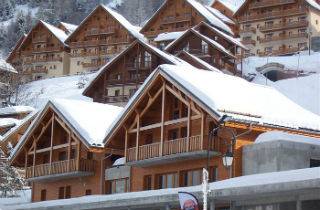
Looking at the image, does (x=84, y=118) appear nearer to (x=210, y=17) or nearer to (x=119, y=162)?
(x=119, y=162)

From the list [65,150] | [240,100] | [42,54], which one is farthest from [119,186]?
[42,54]

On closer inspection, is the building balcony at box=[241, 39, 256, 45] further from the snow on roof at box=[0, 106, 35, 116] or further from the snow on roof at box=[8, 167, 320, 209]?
the snow on roof at box=[8, 167, 320, 209]

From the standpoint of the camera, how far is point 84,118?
114 ft

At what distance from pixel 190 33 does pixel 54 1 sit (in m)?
86.5

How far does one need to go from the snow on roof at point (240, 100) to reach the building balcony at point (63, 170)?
771cm

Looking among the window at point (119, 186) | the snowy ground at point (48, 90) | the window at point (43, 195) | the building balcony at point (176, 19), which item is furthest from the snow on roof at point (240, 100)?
the building balcony at point (176, 19)

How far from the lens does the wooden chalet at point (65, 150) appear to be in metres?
34.1

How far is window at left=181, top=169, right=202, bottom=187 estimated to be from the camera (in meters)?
29.2

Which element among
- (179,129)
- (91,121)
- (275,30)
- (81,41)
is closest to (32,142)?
(91,121)

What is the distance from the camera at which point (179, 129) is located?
30750 mm

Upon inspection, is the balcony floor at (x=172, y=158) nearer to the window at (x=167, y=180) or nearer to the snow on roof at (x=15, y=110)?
the window at (x=167, y=180)

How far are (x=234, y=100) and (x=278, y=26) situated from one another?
54692 millimetres

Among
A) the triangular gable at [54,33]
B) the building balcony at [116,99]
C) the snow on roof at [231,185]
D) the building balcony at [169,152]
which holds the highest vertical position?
the triangular gable at [54,33]

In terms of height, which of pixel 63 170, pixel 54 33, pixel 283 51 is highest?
pixel 54 33
